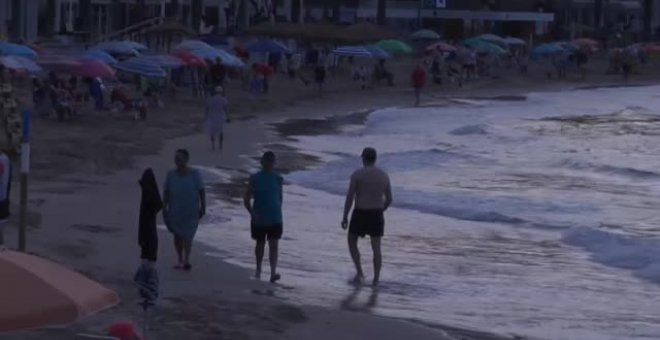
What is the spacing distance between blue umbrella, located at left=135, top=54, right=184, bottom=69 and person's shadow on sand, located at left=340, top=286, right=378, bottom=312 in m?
22.0

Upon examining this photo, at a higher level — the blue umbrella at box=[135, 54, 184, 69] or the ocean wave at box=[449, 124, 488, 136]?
the blue umbrella at box=[135, 54, 184, 69]

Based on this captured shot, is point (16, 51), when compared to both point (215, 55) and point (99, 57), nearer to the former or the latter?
point (99, 57)

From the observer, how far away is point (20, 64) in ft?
105

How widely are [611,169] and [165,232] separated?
1664 cm

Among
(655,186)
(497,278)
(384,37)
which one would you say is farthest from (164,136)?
(384,37)

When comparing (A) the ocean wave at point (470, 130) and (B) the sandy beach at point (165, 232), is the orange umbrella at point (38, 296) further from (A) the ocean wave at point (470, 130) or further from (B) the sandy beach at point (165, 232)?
(A) the ocean wave at point (470, 130)

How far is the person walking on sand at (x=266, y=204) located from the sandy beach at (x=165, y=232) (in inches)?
17.9

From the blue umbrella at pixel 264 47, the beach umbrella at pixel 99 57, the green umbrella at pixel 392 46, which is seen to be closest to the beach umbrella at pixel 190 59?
the beach umbrella at pixel 99 57

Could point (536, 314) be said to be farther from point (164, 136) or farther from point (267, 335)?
point (164, 136)

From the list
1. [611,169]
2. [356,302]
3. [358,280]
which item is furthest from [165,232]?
[611,169]

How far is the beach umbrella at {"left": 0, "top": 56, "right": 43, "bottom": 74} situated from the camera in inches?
1251

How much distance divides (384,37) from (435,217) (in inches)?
1461

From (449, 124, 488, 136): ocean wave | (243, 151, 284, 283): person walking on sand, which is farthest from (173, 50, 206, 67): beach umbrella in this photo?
(243, 151, 284, 283): person walking on sand

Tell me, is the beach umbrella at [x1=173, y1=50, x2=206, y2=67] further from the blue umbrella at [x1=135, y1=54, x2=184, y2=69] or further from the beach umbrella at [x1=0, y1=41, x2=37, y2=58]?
the beach umbrella at [x1=0, y1=41, x2=37, y2=58]
